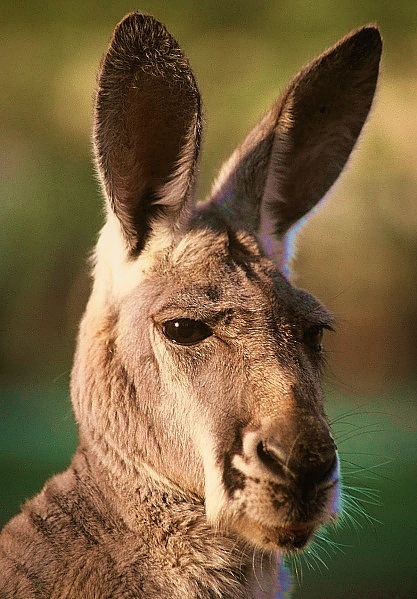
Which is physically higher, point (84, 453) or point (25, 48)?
point (25, 48)

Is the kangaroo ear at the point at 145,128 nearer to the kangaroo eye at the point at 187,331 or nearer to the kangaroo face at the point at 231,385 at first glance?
the kangaroo face at the point at 231,385

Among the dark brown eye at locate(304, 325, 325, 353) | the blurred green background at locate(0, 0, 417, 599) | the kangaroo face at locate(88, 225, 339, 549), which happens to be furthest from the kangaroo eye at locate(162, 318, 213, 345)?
the blurred green background at locate(0, 0, 417, 599)

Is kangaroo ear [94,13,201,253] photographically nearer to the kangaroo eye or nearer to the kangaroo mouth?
the kangaroo eye

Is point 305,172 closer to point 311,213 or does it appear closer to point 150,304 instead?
point 311,213

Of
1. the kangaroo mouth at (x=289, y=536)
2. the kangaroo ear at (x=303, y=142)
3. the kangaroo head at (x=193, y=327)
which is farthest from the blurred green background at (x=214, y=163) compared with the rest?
the kangaroo mouth at (x=289, y=536)

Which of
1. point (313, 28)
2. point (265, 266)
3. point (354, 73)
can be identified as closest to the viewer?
point (265, 266)

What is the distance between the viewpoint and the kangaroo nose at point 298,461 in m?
2.06

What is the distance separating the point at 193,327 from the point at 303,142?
907 millimetres

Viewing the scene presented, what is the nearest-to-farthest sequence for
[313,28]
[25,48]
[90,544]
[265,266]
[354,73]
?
[90,544]
[265,266]
[354,73]
[25,48]
[313,28]

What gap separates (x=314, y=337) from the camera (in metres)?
2.45

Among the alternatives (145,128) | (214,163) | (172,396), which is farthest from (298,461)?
(214,163)

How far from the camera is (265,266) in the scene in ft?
8.14

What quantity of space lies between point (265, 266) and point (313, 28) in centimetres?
527

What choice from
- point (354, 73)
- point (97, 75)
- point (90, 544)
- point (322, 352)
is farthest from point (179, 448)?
point (354, 73)
